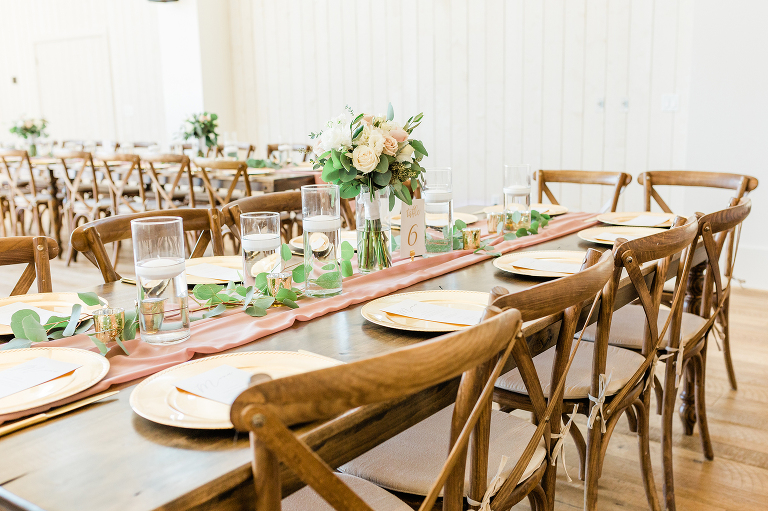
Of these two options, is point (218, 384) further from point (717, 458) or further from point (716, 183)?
point (716, 183)

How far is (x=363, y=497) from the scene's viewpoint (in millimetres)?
1173

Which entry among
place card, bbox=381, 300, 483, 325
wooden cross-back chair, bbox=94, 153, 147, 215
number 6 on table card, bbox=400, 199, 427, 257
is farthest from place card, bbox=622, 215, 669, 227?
wooden cross-back chair, bbox=94, 153, 147, 215

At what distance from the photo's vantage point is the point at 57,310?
1.46 metres

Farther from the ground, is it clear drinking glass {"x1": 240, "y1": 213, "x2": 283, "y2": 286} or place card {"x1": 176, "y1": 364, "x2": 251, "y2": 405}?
clear drinking glass {"x1": 240, "y1": 213, "x2": 283, "y2": 286}

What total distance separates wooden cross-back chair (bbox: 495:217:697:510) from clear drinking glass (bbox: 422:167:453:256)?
439 mm

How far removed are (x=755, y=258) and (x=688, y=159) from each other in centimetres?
73

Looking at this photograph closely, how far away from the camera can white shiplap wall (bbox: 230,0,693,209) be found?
15.2ft

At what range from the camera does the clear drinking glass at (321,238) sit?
1.55 meters

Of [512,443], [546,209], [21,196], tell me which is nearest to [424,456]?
[512,443]

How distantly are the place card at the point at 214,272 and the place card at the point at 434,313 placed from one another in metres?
0.48

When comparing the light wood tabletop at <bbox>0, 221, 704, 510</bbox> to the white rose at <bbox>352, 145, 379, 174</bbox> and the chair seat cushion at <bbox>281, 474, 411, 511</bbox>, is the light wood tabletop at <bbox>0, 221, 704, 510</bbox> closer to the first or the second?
the chair seat cushion at <bbox>281, 474, 411, 511</bbox>

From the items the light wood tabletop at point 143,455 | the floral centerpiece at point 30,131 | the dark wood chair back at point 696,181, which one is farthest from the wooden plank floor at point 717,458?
the floral centerpiece at point 30,131

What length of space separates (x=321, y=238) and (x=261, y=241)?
0.15 m

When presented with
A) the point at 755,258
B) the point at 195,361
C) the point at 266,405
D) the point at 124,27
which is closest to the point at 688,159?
the point at 755,258
